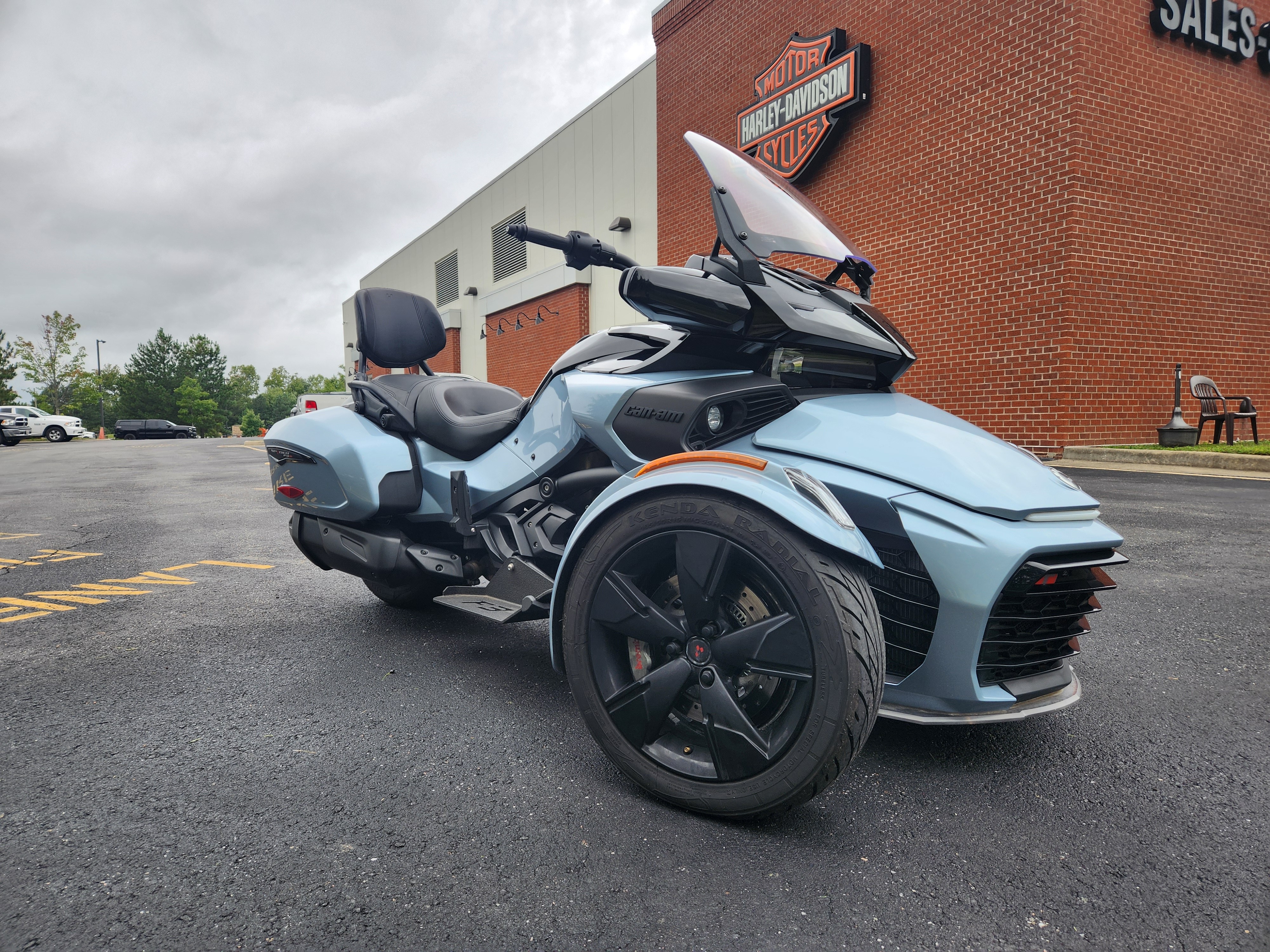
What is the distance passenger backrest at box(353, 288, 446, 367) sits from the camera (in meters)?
3.22

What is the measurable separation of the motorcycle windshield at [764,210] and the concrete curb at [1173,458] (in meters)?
7.69

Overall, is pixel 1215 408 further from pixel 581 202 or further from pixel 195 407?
pixel 195 407

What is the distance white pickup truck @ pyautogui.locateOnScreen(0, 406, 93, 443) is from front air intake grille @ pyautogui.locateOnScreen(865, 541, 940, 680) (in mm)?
41627

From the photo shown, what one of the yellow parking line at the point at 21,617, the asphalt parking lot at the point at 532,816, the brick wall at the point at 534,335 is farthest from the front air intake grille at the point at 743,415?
the brick wall at the point at 534,335

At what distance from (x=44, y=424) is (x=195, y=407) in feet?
137

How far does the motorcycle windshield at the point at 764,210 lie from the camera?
2.08 metres

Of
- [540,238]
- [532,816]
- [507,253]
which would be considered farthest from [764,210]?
[507,253]

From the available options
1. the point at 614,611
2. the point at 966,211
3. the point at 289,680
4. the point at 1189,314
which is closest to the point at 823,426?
the point at 614,611

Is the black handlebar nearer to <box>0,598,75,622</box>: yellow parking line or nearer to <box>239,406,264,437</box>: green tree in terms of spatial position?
<box>0,598,75,622</box>: yellow parking line

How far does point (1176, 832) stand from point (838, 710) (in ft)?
2.73

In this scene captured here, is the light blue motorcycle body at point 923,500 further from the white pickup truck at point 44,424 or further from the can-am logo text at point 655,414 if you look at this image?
the white pickup truck at point 44,424

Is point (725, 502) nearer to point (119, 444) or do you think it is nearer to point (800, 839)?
point (800, 839)

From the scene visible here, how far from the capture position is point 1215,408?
31.0 feet

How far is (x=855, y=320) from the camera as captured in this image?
2.10 metres
